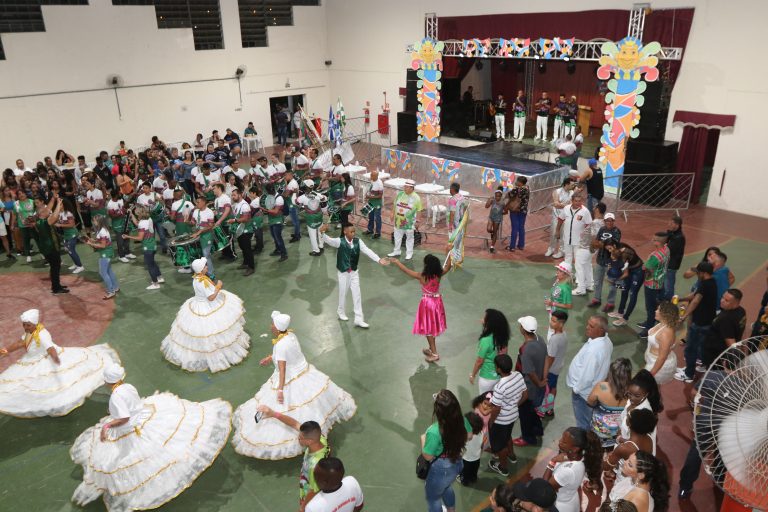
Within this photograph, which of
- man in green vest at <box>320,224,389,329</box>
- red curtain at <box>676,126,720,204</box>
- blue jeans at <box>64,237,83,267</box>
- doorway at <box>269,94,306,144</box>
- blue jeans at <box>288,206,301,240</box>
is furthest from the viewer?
doorway at <box>269,94,306,144</box>

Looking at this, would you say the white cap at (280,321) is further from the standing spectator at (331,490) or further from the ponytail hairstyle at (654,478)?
the ponytail hairstyle at (654,478)

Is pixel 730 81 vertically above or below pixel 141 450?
above

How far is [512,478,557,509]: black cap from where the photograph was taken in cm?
366

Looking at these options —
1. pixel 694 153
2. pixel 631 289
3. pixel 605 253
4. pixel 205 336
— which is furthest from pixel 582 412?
pixel 694 153

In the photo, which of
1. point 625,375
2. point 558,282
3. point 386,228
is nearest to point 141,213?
point 386,228

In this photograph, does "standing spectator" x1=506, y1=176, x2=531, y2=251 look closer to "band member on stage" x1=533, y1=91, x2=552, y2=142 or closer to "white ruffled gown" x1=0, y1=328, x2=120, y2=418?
"white ruffled gown" x1=0, y1=328, x2=120, y2=418

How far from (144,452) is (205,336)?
99.0 inches

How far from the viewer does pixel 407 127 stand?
21.2m

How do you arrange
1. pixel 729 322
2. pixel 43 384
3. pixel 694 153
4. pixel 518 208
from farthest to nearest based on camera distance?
pixel 694 153
pixel 518 208
pixel 43 384
pixel 729 322

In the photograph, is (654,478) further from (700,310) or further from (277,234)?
(277,234)

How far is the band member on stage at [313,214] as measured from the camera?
10.9 metres

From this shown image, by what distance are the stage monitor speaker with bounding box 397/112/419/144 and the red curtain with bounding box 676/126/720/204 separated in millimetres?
9508

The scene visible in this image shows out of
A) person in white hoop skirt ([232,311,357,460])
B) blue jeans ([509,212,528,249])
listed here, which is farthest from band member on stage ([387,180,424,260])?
person in white hoop skirt ([232,311,357,460])

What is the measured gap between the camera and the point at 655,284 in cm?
781
